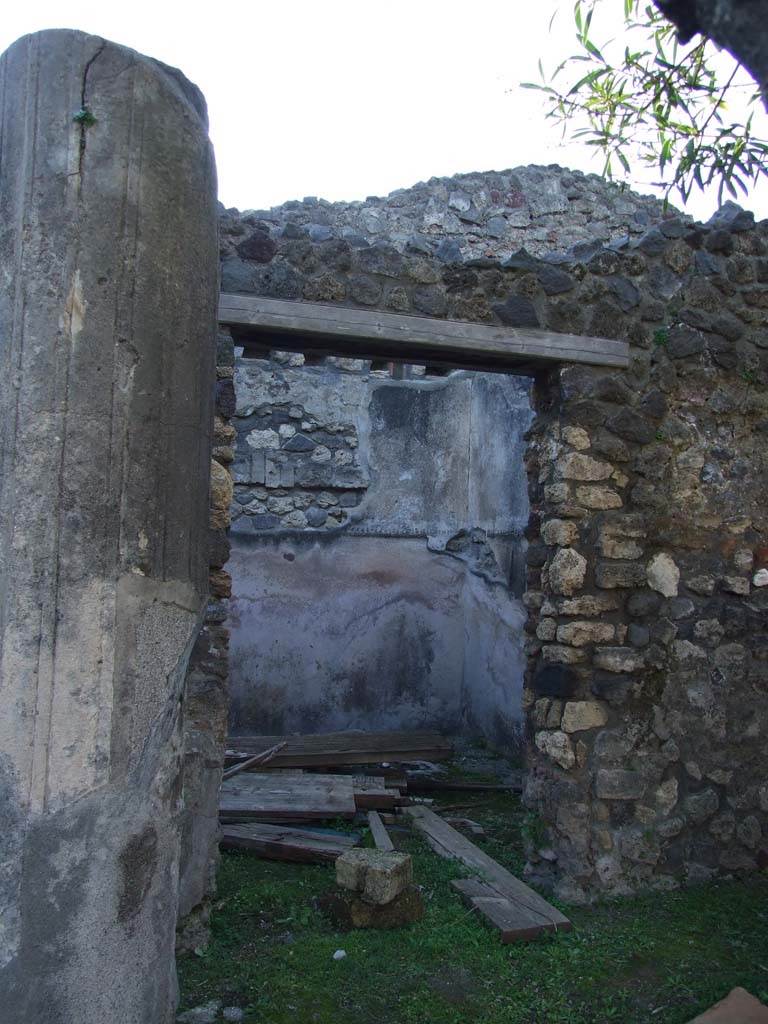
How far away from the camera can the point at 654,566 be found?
4.43 m

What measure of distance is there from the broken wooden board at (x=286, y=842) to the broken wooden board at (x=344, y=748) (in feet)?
4.45

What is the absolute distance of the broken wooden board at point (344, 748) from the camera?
A: 21.6ft

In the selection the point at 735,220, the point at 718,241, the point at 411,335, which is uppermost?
the point at 735,220

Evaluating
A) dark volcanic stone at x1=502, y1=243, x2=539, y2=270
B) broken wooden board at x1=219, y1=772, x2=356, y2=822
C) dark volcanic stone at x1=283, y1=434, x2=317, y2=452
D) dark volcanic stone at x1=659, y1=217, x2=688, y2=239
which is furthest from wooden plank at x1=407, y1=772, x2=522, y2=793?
dark volcanic stone at x1=659, y1=217, x2=688, y2=239

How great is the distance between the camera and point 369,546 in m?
8.14

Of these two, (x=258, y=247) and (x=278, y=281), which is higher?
(x=258, y=247)

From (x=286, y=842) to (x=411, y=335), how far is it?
108 inches

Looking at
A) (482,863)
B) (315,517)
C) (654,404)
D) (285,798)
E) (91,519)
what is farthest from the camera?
(315,517)

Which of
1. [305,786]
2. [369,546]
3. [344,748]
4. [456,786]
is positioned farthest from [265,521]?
[456,786]

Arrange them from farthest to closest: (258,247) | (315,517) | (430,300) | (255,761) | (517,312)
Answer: (315,517) → (255,761) → (517,312) → (430,300) → (258,247)

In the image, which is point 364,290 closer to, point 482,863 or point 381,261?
point 381,261

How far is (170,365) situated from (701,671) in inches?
135

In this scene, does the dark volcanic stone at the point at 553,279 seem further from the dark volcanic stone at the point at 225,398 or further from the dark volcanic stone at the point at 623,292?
the dark volcanic stone at the point at 225,398

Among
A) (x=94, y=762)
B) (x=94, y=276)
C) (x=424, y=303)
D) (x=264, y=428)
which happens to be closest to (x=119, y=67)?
(x=94, y=276)
